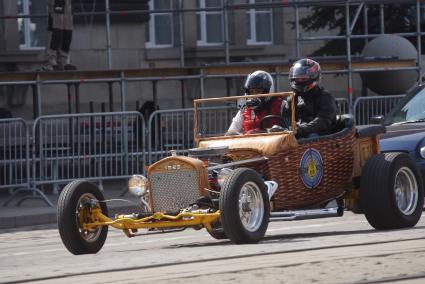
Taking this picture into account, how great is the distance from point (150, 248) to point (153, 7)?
2052cm

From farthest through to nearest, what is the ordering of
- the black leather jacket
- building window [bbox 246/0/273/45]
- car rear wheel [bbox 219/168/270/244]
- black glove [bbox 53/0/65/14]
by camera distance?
building window [bbox 246/0/273/45] → black glove [bbox 53/0/65/14] → the black leather jacket → car rear wheel [bbox 219/168/270/244]

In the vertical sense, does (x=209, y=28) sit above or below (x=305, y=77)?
above

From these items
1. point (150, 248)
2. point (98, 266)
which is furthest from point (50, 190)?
point (98, 266)

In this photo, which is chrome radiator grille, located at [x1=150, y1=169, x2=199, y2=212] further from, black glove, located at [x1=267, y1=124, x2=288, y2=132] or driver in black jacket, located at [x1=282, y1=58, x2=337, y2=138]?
driver in black jacket, located at [x1=282, y1=58, x2=337, y2=138]

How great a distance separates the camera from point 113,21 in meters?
31.8

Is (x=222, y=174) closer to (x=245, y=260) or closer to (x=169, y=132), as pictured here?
(x=245, y=260)

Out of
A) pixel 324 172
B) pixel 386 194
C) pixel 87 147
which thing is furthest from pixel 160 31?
pixel 386 194

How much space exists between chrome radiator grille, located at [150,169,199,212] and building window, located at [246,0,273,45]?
22765 mm

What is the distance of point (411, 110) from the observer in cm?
1703

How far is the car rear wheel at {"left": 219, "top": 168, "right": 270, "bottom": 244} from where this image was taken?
37.8ft

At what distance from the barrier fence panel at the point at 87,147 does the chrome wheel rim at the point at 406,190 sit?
802 centimetres

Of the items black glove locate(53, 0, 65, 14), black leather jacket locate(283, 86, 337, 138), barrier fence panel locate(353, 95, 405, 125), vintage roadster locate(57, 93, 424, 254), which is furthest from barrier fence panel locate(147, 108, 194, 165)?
black leather jacket locate(283, 86, 337, 138)

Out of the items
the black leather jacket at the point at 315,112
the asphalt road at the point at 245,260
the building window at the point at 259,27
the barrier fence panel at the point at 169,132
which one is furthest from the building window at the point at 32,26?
the black leather jacket at the point at 315,112

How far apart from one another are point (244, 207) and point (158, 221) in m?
0.80
